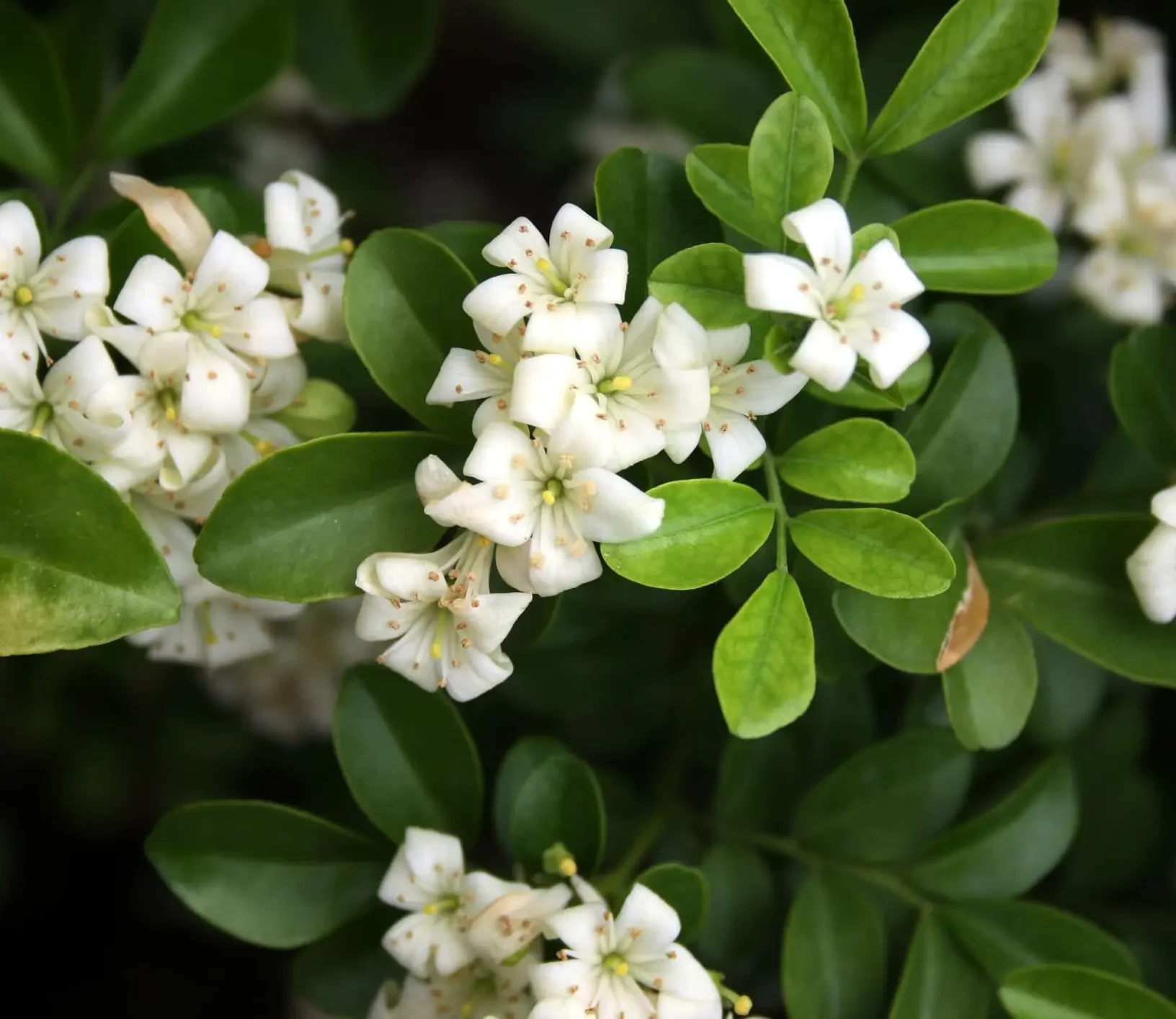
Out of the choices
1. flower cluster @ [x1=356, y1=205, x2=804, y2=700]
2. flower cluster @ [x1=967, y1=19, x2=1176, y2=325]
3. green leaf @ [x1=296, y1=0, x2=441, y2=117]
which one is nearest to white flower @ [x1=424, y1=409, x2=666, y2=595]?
flower cluster @ [x1=356, y1=205, x2=804, y2=700]

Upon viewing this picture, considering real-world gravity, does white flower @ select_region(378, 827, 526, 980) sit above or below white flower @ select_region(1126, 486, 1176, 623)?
below

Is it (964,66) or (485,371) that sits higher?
(964,66)

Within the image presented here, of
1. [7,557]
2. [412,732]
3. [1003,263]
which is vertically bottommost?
[412,732]

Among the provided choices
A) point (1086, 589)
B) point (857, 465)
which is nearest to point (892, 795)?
point (1086, 589)

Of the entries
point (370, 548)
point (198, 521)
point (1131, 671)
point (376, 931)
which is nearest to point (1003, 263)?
point (1131, 671)

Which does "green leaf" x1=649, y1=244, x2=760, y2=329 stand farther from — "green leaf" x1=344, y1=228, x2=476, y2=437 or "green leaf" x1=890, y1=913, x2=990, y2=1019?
"green leaf" x1=890, y1=913, x2=990, y2=1019

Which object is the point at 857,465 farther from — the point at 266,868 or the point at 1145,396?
the point at 266,868

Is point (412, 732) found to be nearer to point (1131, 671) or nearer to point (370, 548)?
point (370, 548)
